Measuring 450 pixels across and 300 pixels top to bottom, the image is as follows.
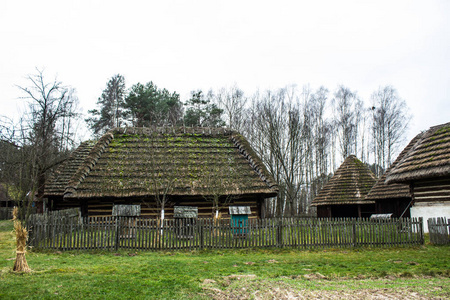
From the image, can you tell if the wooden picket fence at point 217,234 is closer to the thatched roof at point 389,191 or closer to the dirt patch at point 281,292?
the thatched roof at point 389,191

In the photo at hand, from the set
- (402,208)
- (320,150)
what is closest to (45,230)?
(402,208)

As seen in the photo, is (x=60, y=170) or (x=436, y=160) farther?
(x=60, y=170)

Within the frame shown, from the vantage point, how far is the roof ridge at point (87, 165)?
14.6 m

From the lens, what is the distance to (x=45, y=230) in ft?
37.6

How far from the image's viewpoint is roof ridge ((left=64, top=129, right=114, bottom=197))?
14.6 metres

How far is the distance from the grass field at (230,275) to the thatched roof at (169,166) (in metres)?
4.20

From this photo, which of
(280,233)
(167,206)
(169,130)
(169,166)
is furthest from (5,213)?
(280,233)

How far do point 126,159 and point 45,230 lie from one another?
6.28m

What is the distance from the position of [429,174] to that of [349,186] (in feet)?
28.5

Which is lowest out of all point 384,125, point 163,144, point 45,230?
point 45,230

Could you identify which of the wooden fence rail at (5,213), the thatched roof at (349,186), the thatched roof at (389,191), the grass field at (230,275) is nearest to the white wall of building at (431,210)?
the thatched roof at (389,191)

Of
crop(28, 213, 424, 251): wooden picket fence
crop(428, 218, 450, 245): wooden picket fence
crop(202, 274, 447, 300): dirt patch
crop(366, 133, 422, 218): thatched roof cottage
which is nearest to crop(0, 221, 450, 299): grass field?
crop(202, 274, 447, 300): dirt patch

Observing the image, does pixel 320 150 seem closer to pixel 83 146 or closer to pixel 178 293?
pixel 83 146

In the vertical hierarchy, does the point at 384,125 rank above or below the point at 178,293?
above
